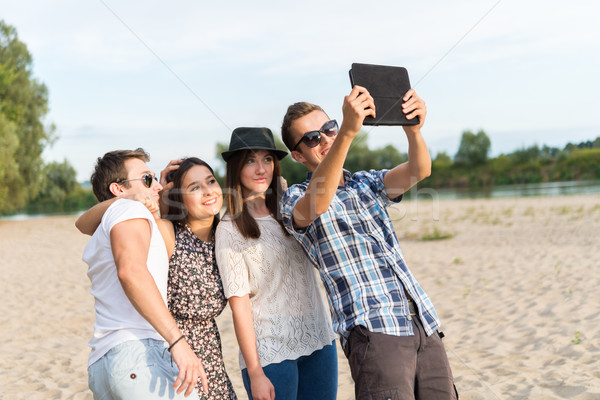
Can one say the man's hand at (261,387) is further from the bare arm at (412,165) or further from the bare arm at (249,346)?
the bare arm at (412,165)

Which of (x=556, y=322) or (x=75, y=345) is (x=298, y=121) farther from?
(x=75, y=345)

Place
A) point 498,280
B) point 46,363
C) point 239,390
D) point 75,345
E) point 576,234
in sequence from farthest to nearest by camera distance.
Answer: point 576,234, point 498,280, point 75,345, point 46,363, point 239,390

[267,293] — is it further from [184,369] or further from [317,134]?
[317,134]

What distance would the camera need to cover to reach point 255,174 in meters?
2.67

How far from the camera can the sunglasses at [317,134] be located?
2494 mm

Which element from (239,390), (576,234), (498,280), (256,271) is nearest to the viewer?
(256,271)

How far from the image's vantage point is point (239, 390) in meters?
5.12

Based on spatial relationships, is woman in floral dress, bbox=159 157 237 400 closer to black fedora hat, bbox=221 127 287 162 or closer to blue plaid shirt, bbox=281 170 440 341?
black fedora hat, bbox=221 127 287 162

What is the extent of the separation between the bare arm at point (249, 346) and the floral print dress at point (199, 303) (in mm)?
122

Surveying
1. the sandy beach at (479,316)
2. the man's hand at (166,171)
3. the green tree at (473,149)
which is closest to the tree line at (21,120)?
the sandy beach at (479,316)

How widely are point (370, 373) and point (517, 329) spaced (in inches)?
191

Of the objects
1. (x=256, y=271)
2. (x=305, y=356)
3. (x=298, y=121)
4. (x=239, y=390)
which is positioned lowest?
(x=239, y=390)

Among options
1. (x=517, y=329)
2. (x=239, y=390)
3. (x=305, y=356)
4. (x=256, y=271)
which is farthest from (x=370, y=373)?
(x=517, y=329)

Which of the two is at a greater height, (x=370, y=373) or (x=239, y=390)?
(x=370, y=373)
